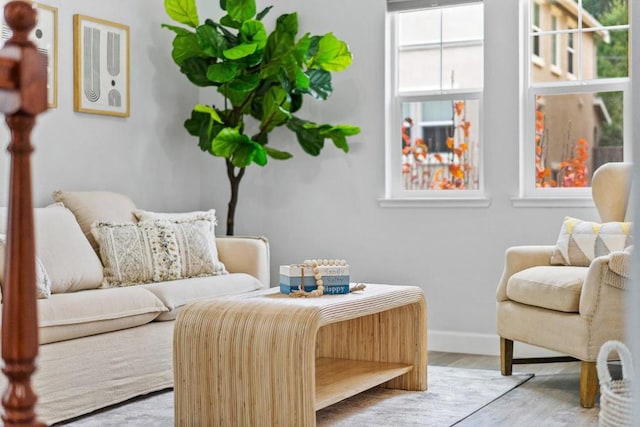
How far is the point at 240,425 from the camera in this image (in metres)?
2.94

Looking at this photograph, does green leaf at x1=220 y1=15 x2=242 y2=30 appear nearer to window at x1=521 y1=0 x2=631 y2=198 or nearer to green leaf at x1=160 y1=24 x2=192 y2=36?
green leaf at x1=160 y1=24 x2=192 y2=36

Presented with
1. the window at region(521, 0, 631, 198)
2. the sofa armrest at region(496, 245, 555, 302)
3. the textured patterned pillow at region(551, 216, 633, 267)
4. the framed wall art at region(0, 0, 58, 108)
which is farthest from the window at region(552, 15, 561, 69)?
the framed wall art at region(0, 0, 58, 108)

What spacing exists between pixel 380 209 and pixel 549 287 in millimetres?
1603

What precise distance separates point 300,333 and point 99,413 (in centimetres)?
102

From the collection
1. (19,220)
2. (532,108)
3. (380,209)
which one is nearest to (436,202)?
(380,209)

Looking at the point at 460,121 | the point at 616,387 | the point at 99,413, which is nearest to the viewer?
the point at 616,387

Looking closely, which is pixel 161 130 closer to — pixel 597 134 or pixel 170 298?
pixel 170 298

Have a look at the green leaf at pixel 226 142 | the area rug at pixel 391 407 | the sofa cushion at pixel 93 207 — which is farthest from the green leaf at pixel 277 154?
the area rug at pixel 391 407

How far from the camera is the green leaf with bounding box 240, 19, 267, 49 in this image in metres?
4.68

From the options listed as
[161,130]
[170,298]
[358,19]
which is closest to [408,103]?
[358,19]

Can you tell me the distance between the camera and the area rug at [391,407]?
3164mm

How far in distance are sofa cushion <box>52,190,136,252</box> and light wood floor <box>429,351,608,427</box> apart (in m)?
1.90

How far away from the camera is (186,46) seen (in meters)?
4.80

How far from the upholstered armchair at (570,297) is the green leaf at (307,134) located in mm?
1426
